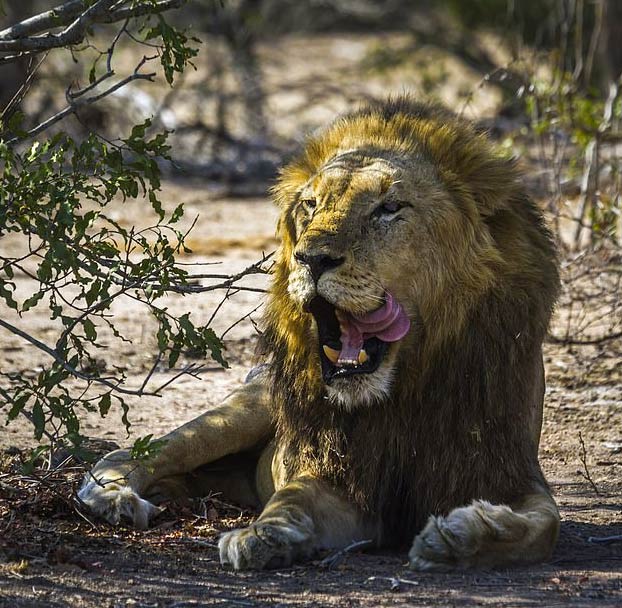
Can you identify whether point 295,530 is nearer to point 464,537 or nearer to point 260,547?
point 260,547

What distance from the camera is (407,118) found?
4.59 m

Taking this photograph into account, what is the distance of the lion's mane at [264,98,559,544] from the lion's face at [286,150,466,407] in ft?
0.16

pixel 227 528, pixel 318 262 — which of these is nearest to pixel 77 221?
pixel 318 262

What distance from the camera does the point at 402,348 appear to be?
4262 millimetres

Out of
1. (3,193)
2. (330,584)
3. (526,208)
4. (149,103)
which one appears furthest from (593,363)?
(149,103)

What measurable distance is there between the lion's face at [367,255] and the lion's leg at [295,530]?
1.07 ft

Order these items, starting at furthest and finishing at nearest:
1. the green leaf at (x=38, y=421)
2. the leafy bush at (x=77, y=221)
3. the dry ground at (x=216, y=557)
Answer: the leafy bush at (x=77, y=221), the green leaf at (x=38, y=421), the dry ground at (x=216, y=557)

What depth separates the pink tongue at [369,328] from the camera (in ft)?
13.6

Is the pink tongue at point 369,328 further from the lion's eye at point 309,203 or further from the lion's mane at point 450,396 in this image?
the lion's eye at point 309,203

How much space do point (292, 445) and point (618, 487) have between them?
1459 millimetres

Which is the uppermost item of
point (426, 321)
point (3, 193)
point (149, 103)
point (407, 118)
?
point (149, 103)

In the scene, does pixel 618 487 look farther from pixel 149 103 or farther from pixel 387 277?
pixel 149 103

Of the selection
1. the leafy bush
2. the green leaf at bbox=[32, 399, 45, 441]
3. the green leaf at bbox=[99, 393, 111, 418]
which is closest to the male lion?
the leafy bush

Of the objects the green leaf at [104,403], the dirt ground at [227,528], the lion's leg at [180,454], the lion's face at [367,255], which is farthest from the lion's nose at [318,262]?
the lion's leg at [180,454]
